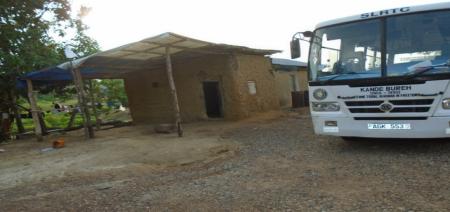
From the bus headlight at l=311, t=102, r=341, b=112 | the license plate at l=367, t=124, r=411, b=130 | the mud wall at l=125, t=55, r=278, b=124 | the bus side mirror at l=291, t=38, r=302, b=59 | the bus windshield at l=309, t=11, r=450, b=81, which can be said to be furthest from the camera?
the mud wall at l=125, t=55, r=278, b=124

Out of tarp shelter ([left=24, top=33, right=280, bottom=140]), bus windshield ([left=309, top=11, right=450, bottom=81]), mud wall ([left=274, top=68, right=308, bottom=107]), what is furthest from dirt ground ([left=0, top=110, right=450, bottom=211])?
mud wall ([left=274, top=68, right=308, bottom=107])

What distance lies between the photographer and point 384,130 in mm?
5359

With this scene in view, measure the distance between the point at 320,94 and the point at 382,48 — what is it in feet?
3.95

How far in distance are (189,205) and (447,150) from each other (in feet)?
14.1

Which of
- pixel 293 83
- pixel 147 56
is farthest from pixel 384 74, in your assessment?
pixel 293 83

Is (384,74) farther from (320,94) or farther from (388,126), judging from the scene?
(320,94)

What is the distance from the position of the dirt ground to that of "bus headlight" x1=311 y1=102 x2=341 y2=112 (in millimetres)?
835

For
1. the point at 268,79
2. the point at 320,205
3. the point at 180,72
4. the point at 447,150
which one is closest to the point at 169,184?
the point at 320,205

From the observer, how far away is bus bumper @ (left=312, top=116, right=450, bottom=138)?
4965mm

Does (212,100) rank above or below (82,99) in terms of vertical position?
below

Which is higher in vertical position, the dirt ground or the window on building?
the window on building

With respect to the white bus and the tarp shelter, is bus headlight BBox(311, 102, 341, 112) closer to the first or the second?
the white bus

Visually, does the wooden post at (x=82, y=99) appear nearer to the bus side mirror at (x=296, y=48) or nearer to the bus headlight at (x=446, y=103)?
the bus side mirror at (x=296, y=48)

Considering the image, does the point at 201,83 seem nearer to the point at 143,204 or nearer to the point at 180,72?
the point at 180,72
